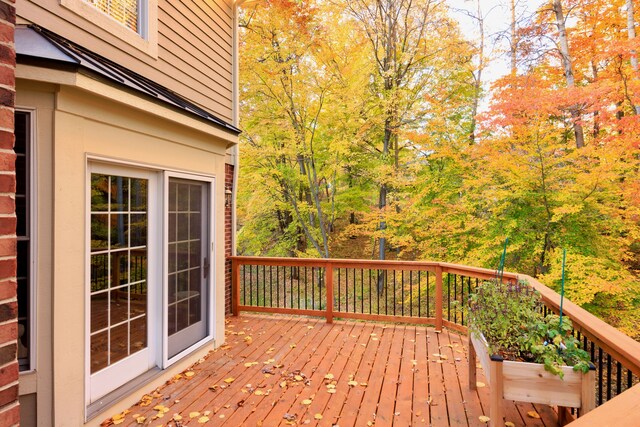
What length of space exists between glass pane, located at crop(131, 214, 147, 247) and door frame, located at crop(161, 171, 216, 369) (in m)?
0.16

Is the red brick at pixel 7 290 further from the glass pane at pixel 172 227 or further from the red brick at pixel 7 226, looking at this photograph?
the glass pane at pixel 172 227

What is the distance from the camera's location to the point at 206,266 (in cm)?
386

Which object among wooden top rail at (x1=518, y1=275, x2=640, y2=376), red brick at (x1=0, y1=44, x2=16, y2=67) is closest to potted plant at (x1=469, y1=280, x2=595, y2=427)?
wooden top rail at (x1=518, y1=275, x2=640, y2=376)

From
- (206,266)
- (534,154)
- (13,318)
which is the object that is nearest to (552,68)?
(534,154)

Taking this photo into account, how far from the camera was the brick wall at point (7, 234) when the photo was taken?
1.01m

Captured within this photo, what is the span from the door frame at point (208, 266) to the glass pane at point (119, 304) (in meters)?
0.33

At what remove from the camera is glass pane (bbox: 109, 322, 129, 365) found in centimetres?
273

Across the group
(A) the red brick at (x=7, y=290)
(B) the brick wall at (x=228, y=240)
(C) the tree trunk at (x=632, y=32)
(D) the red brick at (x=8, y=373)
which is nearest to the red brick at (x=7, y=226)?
(A) the red brick at (x=7, y=290)

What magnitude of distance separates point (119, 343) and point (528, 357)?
297 centimetres

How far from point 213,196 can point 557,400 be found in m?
3.45

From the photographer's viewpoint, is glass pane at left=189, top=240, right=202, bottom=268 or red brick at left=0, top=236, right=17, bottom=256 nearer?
red brick at left=0, top=236, right=17, bottom=256

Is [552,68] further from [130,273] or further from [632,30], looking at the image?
[130,273]

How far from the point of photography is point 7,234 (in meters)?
1.03

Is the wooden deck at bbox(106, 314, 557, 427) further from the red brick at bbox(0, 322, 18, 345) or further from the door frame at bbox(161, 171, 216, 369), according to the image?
the red brick at bbox(0, 322, 18, 345)
